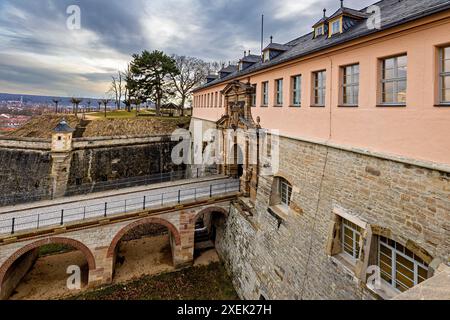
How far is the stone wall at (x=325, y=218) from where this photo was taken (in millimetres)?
5562

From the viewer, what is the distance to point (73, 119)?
30609 mm

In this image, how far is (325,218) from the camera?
27.3 ft

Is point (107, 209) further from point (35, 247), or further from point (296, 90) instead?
point (296, 90)

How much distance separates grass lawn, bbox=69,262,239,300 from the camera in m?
12.5

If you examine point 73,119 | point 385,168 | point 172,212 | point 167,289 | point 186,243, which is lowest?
point 167,289

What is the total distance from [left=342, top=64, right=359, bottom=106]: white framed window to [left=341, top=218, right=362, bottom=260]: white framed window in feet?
11.5

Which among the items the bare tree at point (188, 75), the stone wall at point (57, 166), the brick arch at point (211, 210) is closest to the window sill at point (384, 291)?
the brick arch at point (211, 210)

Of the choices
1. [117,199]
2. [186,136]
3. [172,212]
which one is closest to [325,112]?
[172,212]

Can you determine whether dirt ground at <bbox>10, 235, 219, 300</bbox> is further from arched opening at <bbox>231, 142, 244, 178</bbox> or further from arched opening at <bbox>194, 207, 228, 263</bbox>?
arched opening at <bbox>231, 142, 244, 178</bbox>

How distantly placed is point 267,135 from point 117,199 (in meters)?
9.21

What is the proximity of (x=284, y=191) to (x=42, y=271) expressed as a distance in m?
13.2

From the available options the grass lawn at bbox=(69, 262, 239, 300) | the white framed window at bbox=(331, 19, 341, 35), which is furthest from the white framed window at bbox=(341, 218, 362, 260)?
the grass lawn at bbox=(69, 262, 239, 300)

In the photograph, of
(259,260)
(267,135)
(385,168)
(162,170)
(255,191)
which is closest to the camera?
(385,168)
